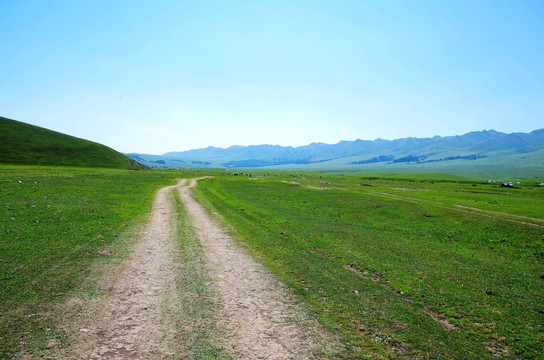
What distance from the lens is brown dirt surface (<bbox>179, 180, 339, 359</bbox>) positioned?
26.2 ft

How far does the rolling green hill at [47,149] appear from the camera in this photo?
417 feet

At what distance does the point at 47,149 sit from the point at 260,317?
184354 millimetres

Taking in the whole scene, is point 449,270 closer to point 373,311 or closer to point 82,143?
point 373,311

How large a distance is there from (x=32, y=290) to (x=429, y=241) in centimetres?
2824

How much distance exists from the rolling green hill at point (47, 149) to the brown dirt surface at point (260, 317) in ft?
474

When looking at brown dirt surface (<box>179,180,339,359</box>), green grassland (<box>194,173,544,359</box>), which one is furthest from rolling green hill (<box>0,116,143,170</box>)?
brown dirt surface (<box>179,180,339,359</box>)

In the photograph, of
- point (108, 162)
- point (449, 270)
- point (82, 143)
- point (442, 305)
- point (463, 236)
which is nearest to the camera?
point (442, 305)

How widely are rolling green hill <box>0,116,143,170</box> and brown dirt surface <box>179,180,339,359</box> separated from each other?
145m

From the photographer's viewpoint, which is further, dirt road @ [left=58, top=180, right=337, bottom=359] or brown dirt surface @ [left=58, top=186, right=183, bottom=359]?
dirt road @ [left=58, top=180, right=337, bottom=359]

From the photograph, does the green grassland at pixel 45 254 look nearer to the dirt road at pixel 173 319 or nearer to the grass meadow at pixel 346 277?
the grass meadow at pixel 346 277

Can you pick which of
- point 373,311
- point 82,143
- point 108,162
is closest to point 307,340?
point 373,311

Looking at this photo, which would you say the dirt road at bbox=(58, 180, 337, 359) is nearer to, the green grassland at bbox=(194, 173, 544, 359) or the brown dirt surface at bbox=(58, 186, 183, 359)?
the brown dirt surface at bbox=(58, 186, 183, 359)

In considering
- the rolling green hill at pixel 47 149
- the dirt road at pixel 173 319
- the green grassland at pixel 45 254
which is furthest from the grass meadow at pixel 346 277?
the rolling green hill at pixel 47 149

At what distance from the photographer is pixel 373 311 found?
10.7 metres
